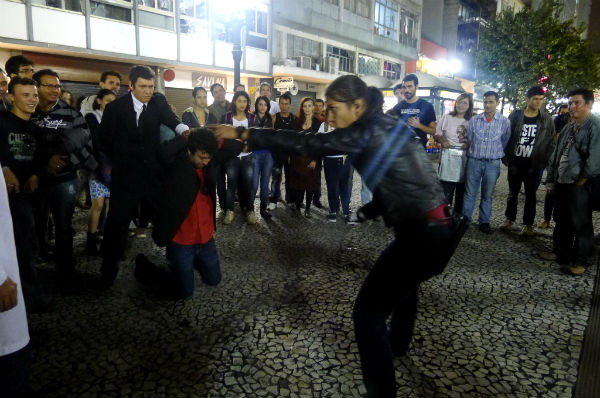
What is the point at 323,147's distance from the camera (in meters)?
2.18

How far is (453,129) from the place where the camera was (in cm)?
634

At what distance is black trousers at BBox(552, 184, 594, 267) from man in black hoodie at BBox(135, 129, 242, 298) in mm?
3794

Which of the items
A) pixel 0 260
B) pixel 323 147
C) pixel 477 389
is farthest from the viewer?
Answer: pixel 477 389

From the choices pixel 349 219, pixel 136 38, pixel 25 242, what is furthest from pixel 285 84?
pixel 25 242

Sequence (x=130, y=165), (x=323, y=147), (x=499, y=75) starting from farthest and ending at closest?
1. (x=499, y=75)
2. (x=130, y=165)
3. (x=323, y=147)

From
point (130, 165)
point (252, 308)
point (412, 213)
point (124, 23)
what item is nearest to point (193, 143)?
point (130, 165)

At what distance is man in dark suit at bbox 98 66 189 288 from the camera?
12.2ft

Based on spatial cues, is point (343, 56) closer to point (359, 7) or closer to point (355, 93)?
point (359, 7)

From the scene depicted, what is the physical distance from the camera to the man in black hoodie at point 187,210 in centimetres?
344

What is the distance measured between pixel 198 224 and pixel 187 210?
22 centimetres

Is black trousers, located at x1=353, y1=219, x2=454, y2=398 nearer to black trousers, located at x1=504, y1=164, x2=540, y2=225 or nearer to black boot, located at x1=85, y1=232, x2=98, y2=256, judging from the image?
black boot, located at x1=85, y1=232, x2=98, y2=256

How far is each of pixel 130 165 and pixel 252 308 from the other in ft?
5.68

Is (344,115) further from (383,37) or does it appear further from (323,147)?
(383,37)

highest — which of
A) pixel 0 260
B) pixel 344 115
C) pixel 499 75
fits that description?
pixel 499 75
